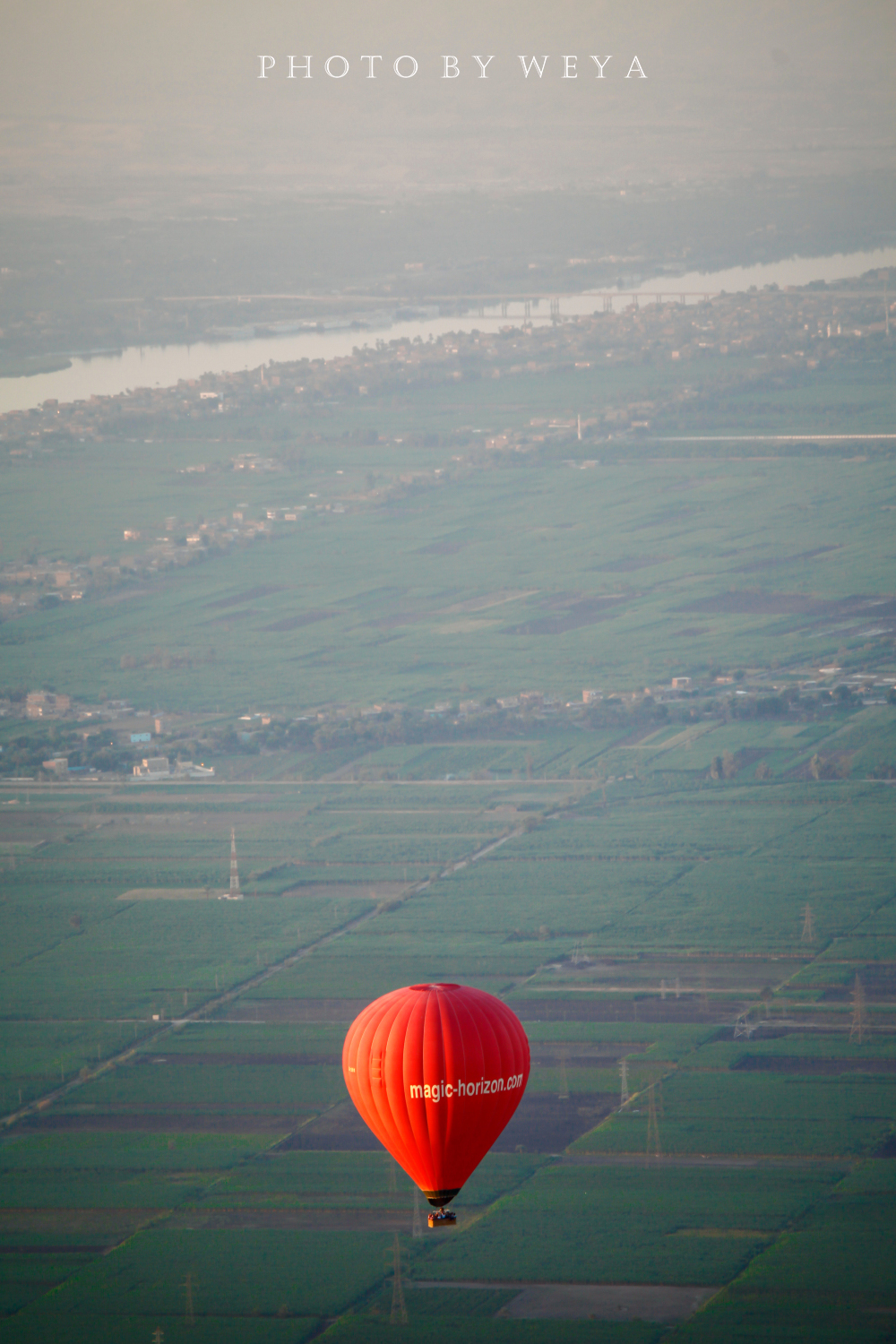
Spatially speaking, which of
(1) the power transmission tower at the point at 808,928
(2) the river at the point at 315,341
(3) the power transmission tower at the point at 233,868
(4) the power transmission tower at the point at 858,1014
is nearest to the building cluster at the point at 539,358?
(2) the river at the point at 315,341

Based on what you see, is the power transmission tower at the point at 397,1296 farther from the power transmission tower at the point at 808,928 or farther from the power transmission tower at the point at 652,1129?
the power transmission tower at the point at 808,928

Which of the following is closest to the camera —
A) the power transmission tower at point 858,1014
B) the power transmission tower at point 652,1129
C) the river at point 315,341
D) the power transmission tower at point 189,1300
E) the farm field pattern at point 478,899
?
the power transmission tower at point 189,1300

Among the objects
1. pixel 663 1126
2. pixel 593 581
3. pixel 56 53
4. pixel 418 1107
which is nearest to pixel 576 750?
pixel 593 581

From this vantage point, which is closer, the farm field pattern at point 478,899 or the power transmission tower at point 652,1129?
the farm field pattern at point 478,899

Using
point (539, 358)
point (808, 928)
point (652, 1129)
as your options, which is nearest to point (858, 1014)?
point (808, 928)

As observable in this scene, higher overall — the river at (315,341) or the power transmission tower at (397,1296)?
the river at (315,341)

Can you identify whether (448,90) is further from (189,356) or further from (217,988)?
(217,988)

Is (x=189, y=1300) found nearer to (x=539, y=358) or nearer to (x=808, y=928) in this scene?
(x=808, y=928)
